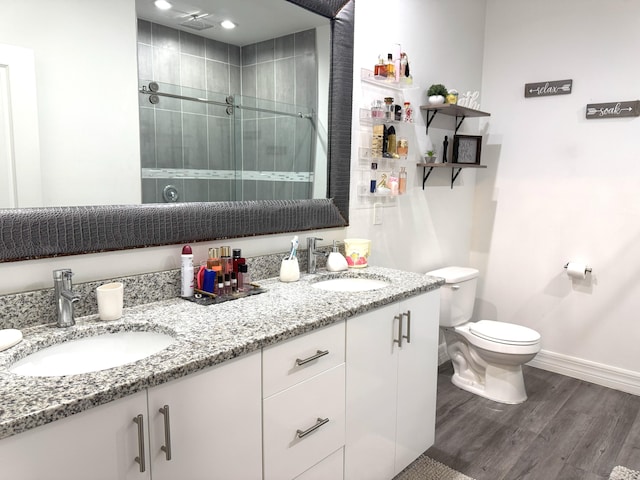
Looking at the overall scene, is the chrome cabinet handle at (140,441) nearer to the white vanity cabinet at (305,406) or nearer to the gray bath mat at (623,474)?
the white vanity cabinet at (305,406)

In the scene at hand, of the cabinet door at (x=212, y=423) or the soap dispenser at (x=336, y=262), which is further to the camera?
the soap dispenser at (x=336, y=262)

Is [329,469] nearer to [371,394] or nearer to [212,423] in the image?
[371,394]

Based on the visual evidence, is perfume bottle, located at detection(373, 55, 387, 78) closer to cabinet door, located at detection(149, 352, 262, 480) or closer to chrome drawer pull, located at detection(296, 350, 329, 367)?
chrome drawer pull, located at detection(296, 350, 329, 367)

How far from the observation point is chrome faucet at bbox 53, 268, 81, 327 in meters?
1.32

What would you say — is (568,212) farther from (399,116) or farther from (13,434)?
(13,434)

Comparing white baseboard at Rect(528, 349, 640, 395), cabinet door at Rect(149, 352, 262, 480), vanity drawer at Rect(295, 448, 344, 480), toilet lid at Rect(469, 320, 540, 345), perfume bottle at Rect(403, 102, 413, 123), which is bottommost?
white baseboard at Rect(528, 349, 640, 395)

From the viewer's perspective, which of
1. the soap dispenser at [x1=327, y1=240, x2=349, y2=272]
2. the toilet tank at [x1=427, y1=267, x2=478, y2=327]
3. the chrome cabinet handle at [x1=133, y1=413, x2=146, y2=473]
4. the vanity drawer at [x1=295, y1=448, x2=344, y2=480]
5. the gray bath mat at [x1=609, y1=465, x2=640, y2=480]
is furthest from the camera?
the toilet tank at [x1=427, y1=267, x2=478, y2=327]

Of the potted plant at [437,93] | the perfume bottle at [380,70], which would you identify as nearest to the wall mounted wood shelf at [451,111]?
the potted plant at [437,93]

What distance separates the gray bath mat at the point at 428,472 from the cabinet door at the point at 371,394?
192 mm

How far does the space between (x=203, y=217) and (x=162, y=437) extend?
0.84 m

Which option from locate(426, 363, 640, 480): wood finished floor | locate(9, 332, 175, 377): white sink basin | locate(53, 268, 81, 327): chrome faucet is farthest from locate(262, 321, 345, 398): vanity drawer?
locate(426, 363, 640, 480): wood finished floor

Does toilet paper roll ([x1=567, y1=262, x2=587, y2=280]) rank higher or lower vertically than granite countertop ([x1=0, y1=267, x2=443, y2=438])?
lower

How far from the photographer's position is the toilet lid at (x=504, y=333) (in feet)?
8.64

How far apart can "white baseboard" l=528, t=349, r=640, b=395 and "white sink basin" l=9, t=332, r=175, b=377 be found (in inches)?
110
